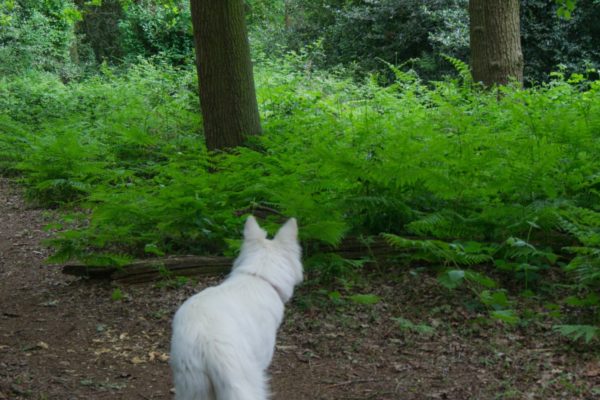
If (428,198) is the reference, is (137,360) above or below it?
below

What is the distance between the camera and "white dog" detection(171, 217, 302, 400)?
3.48 m

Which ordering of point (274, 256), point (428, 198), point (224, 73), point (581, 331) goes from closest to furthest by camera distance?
point (274, 256)
point (581, 331)
point (428, 198)
point (224, 73)

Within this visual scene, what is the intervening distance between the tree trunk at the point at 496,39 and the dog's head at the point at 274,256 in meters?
8.58

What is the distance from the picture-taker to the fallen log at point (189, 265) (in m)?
7.16

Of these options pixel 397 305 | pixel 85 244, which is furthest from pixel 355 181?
pixel 85 244

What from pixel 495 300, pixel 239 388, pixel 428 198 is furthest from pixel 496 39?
pixel 239 388

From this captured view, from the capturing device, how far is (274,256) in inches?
178

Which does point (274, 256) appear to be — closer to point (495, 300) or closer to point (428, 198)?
point (495, 300)

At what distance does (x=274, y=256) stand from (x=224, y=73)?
5.98m

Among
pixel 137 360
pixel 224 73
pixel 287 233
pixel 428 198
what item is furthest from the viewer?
pixel 224 73

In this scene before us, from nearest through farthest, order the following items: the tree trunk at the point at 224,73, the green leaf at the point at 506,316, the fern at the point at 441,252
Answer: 1. the green leaf at the point at 506,316
2. the fern at the point at 441,252
3. the tree trunk at the point at 224,73

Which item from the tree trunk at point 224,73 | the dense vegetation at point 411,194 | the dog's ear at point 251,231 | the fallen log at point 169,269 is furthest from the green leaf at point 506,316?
the tree trunk at point 224,73

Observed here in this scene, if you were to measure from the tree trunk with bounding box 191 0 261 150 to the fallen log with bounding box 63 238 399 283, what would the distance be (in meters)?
3.23

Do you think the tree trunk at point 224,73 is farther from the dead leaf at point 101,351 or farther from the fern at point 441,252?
the dead leaf at point 101,351
